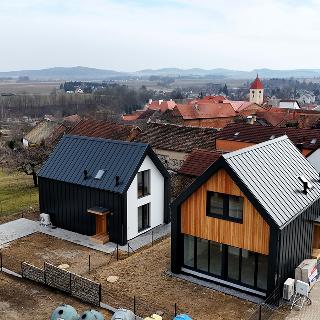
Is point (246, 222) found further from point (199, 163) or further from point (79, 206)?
point (199, 163)

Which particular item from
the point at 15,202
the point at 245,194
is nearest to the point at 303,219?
the point at 245,194

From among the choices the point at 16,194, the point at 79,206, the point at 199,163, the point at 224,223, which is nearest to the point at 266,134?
the point at 199,163

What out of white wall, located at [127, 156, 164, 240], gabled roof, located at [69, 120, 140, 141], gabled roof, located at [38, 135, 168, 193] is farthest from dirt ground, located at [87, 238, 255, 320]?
gabled roof, located at [69, 120, 140, 141]

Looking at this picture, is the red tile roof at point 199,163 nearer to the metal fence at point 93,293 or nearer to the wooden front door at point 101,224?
the wooden front door at point 101,224

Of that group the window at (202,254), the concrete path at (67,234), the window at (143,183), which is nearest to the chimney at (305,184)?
the window at (202,254)

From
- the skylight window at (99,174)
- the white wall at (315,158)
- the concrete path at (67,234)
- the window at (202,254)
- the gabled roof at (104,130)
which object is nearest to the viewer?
the window at (202,254)

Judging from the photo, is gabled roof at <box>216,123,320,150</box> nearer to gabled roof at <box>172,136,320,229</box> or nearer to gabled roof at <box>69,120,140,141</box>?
gabled roof at <box>69,120,140,141</box>

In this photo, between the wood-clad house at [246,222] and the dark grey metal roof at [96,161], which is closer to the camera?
the wood-clad house at [246,222]

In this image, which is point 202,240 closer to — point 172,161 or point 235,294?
point 235,294
